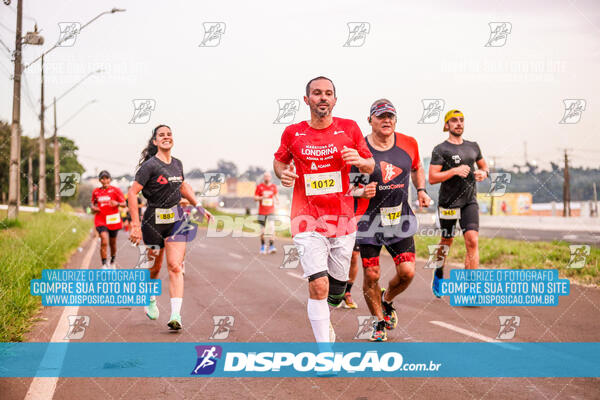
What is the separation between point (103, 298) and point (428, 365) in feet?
19.1

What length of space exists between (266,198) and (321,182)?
13225mm

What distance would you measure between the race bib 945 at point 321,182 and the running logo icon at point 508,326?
257cm

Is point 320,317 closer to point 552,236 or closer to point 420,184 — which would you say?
point 420,184

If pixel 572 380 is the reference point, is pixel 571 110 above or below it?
above

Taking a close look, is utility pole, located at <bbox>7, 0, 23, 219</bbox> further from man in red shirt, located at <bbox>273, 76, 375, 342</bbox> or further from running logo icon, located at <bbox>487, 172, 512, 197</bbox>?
man in red shirt, located at <bbox>273, 76, 375, 342</bbox>

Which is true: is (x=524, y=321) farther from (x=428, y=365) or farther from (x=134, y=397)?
(x=134, y=397)

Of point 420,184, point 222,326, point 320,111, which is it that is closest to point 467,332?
point 420,184

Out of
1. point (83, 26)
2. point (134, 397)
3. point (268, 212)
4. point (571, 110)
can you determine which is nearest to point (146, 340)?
point (134, 397)

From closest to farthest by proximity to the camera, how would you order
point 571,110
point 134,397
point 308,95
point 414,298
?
1. point 134,397
2. point 308,95
3. point 414,298
4. point 571,110

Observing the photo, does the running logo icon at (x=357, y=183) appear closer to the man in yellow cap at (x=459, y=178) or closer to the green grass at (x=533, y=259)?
the man in yellow cap at (x=459, y=178)

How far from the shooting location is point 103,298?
9547 mm

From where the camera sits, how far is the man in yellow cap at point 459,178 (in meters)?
8.73

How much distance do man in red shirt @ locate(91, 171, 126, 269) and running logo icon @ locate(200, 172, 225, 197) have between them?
184cm

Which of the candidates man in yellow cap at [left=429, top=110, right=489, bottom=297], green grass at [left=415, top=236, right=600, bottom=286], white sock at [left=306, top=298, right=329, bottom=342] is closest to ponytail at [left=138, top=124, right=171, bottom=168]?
white sock at [left=306, top=298, right=329, bottom=342]
